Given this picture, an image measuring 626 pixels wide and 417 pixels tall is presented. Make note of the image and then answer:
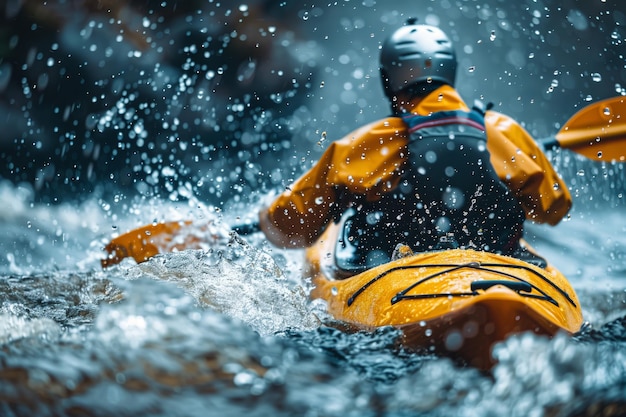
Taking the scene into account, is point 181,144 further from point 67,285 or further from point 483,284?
point 483,284

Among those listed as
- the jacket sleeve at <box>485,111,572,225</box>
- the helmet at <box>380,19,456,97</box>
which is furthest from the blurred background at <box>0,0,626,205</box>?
the jacket sleeve at <box>485,111,572,225</box>

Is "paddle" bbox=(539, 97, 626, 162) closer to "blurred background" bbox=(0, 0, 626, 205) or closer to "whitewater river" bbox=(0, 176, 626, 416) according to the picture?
"whitewater river" bbox=(0, 176, 626, 416)

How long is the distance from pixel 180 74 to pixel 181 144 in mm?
1084

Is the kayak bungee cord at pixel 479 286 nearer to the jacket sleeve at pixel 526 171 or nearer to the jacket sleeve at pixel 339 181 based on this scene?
the jacket sleeve at pixel 339 181

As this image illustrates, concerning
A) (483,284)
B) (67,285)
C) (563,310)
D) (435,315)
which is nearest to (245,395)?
(435,315)

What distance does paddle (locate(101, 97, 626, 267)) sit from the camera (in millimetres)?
2986

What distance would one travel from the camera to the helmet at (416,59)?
2.60 metres

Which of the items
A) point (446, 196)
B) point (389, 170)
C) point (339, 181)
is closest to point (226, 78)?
point (339, 181)

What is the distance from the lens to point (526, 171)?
7.93ft

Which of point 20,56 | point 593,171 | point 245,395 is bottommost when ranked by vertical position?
point 593,171

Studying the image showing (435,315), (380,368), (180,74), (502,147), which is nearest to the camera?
(380,368)

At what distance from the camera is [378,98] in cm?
838

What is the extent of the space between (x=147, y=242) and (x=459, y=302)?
6.80 feet

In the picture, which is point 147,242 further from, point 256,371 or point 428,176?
point 256,371
